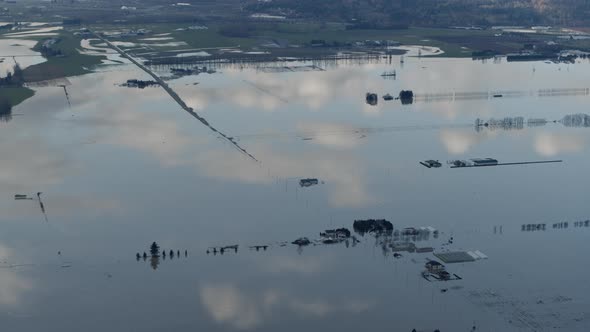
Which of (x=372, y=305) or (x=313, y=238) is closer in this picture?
(x=372, y=305)

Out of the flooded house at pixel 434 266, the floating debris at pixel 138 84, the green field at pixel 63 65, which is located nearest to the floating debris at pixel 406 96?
the floating debris at pixel 138 84

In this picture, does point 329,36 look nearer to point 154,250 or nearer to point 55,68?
point 55,68

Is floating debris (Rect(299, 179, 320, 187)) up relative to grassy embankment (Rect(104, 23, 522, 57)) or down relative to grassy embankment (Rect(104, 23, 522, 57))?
up

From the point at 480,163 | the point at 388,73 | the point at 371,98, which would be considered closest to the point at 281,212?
the point at 480,163

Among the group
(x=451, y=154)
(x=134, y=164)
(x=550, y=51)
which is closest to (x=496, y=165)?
(x=451, y=154)

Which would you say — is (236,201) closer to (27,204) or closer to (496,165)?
(27,204)

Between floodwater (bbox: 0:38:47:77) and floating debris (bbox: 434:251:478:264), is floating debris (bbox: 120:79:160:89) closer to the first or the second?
floodwater (bbox: 0:38:47:77)

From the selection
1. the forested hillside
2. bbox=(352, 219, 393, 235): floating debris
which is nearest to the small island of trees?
bbox=(352, 219, 393, 235): floating debris

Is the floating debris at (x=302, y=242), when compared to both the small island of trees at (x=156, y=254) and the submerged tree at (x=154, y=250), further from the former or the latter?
the submerged tree at (x=154, y=250)
